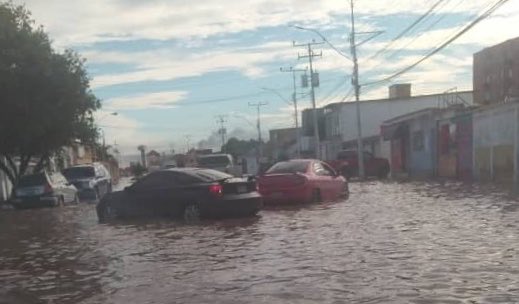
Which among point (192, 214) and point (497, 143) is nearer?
point (192, 214)

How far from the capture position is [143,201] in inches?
706

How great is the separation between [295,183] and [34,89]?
13.6m

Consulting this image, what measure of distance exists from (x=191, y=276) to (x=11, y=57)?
69.5 ft

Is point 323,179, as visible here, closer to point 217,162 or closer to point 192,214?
point 192,214

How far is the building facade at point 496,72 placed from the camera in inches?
2361

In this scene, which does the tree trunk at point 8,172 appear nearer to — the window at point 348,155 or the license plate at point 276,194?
the license plate at point 276,194

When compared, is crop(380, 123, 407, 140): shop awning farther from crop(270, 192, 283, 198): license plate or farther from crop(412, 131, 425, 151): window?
crop(270, 192, 283, 198): license plate

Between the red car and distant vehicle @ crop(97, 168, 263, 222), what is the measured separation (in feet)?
9.94

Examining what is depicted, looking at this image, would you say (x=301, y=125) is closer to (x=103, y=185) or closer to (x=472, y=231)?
(x=103, y=185)

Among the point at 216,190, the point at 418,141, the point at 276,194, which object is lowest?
the point at 276,194

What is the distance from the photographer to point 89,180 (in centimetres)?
3391

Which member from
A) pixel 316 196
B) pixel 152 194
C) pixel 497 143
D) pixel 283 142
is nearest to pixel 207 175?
pixel 152 194

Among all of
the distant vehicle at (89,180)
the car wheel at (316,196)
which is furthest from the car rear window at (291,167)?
the distant vehicle at (89,180)

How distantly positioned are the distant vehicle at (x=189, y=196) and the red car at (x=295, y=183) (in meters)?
3.03
